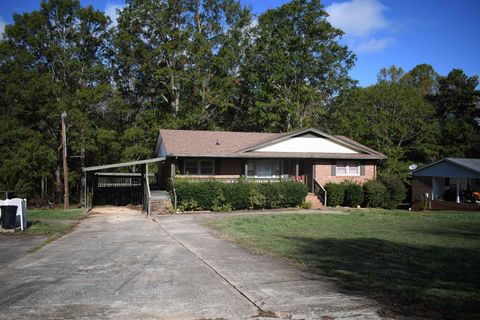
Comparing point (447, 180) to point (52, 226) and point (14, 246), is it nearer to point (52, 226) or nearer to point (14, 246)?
point (52, 226)

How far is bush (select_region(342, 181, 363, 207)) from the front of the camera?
92.6 ft

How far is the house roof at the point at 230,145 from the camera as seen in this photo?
27.3m

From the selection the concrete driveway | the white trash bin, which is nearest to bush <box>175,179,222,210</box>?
the white trash bin

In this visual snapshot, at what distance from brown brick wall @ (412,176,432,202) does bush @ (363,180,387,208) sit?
1169 cm

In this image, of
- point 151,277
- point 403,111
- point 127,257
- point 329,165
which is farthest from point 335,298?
point 403,111

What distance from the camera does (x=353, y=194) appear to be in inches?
1112

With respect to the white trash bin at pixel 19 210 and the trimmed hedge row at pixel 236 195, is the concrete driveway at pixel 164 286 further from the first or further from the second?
the trimmed hedge row at pixel 236 195

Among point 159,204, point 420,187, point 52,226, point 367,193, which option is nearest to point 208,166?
point 159,204

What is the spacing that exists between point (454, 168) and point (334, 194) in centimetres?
1386

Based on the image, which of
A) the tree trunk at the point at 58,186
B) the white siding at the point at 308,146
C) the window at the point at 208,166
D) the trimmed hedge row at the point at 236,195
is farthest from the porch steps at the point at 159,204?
the tree trunk at the point at 58,186

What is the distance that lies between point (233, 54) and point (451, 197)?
75.8 feet

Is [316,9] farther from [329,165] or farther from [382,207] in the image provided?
[382,207]

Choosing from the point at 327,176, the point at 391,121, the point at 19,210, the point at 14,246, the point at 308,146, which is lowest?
the point at 14,246

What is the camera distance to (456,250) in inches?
453
